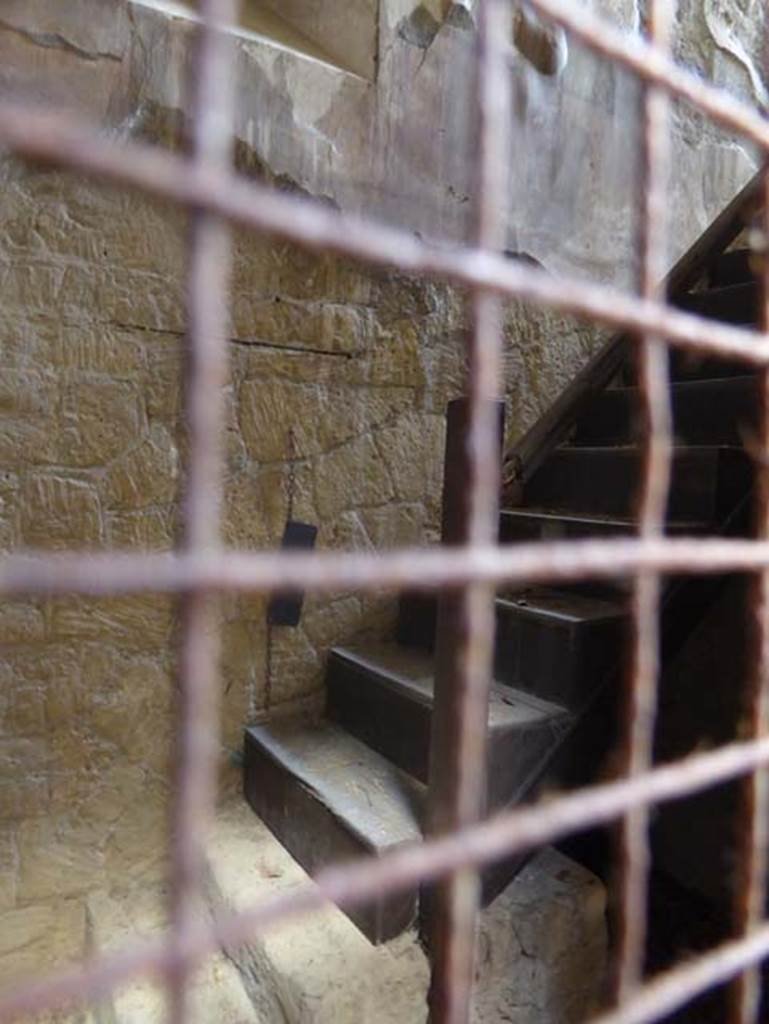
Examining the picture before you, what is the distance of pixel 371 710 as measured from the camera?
1415 millimetres

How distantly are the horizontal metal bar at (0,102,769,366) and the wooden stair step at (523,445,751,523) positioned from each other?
66 cm

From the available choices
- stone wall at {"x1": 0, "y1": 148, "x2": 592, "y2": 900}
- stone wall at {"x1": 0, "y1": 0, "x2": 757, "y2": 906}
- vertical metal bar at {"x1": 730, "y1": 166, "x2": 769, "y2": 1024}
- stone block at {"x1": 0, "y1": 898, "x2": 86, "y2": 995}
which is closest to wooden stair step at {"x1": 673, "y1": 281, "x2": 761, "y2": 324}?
stone wall at {"x1": 0, "y1": 0, "x2": 757, "y2": 906}

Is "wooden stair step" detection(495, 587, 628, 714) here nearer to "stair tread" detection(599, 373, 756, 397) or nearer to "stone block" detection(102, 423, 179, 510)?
"stair tread" detection(599, 373, 756, 397)

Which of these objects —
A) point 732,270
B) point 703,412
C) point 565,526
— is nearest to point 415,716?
point 565,526

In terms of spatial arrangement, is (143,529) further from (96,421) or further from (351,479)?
(351,479)

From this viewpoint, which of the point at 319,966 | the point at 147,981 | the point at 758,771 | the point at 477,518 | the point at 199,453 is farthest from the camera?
the point at 147,981

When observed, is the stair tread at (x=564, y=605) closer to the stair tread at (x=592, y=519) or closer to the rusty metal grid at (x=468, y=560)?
the stair tread at (x=592, y=519)

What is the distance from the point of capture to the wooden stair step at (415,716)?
1.13m

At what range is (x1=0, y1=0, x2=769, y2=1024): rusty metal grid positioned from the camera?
0.29 meters

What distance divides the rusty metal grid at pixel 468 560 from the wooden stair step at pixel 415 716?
0.56m

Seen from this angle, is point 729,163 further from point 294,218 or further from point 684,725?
point 294,218

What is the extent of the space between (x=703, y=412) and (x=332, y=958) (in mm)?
1359

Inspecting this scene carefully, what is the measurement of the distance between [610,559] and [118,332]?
119 centimetres

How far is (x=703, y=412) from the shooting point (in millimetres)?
1613
